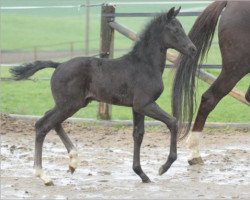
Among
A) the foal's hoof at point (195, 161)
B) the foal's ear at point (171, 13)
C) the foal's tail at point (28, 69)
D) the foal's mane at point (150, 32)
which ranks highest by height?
the foal's ear at point (171, 13)

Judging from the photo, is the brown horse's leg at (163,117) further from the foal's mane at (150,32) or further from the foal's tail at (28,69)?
the foal's tail at (28,69)

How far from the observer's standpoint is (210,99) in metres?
6.95

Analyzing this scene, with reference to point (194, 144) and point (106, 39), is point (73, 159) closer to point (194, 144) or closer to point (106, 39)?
point (194, 144)

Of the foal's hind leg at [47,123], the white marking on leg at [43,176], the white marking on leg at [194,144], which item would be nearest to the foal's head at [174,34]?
the foal's hind leg at [47,123]

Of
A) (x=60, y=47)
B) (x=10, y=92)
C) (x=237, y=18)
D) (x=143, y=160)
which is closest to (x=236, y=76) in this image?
(x=237, y=18)

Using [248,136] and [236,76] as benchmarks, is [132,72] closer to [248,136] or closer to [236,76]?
[236,76]

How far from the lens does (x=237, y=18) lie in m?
6.92

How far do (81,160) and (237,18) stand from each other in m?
2.26

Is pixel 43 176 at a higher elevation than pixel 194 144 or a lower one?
higher

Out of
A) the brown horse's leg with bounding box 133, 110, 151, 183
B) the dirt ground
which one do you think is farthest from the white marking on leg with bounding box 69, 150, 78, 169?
the brown horse's leg with bounding box 133, 110, 151, 183

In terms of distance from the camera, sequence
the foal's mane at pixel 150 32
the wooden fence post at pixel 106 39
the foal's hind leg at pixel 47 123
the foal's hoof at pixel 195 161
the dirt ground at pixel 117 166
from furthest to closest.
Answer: the wooden fence post at pixel 106 39 < the foal's hoof at pixel 195 161 < the foal's mane at pixel 150 32 < the foal's hind leg at pixel 47 123 < the dirt ground at pixel 117 166

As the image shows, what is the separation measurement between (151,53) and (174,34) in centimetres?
27

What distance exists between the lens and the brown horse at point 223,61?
22.2ft

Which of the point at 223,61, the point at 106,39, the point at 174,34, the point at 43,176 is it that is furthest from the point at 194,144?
the point at 106,39
